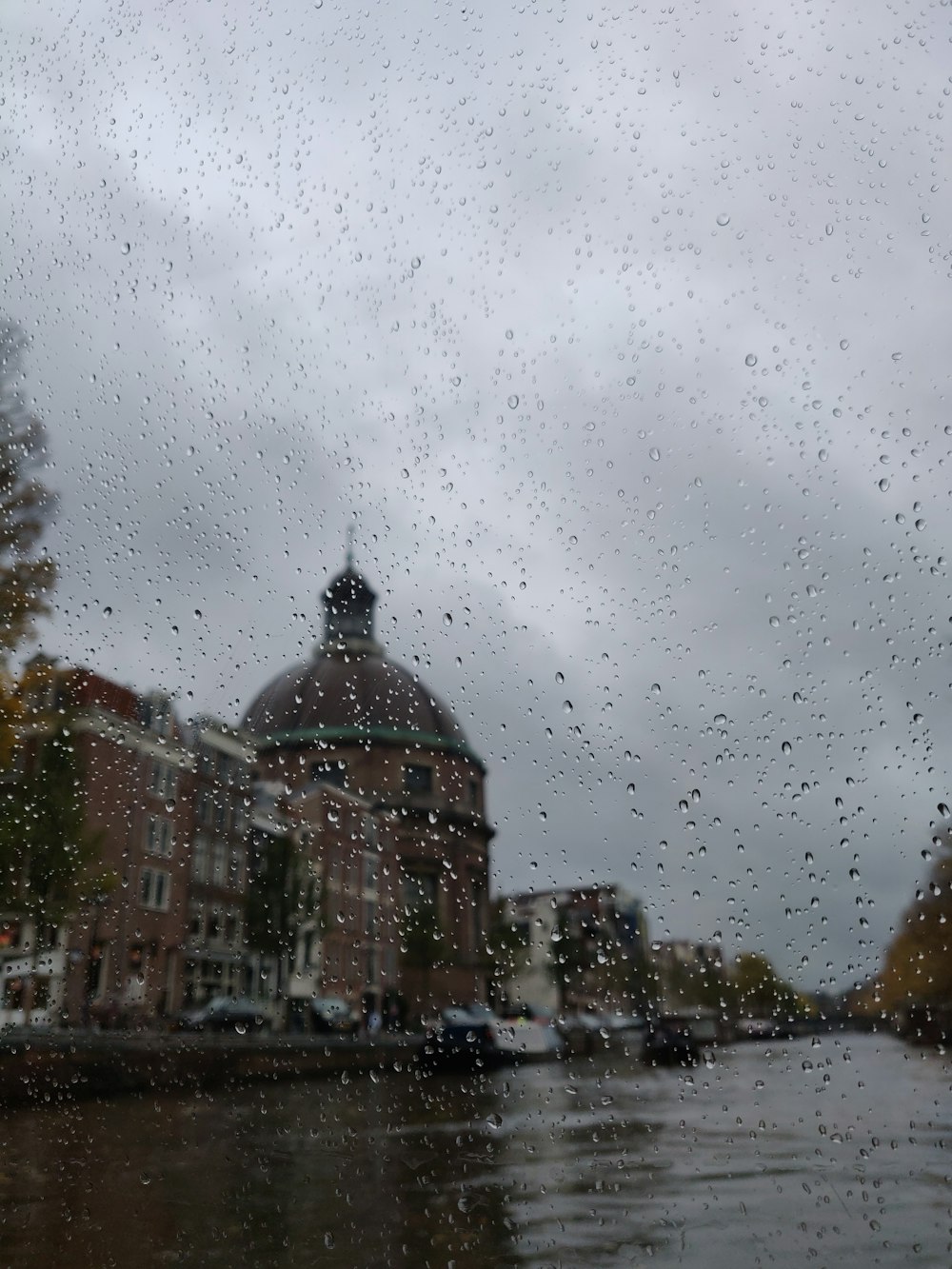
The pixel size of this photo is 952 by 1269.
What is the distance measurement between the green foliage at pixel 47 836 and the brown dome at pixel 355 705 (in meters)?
0.85

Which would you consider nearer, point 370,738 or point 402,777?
point 402,777

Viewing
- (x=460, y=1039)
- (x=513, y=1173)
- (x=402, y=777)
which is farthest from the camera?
(x=513, y=1173)

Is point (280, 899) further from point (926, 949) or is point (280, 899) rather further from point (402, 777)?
point (926, 949)

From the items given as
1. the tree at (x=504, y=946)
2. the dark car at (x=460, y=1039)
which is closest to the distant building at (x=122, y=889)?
the dark car at (x=460, y=1039)

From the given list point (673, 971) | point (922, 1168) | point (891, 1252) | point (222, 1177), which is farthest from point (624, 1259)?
point (922, 1168)

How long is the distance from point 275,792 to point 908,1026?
2.06 m

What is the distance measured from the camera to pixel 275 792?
3623 millimetres

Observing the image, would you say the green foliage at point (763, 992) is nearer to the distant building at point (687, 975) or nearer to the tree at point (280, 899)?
the distant building at point (687, 975)

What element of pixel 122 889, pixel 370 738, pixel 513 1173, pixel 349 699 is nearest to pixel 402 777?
pixel 370 738

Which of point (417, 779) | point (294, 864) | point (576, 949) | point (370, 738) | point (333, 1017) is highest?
point (370, 738)

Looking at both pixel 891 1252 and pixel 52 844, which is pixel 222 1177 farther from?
pixel 891 1252

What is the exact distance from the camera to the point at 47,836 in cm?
404

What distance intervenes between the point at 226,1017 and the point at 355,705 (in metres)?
1.17

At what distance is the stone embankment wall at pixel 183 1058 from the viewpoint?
11.1ft
